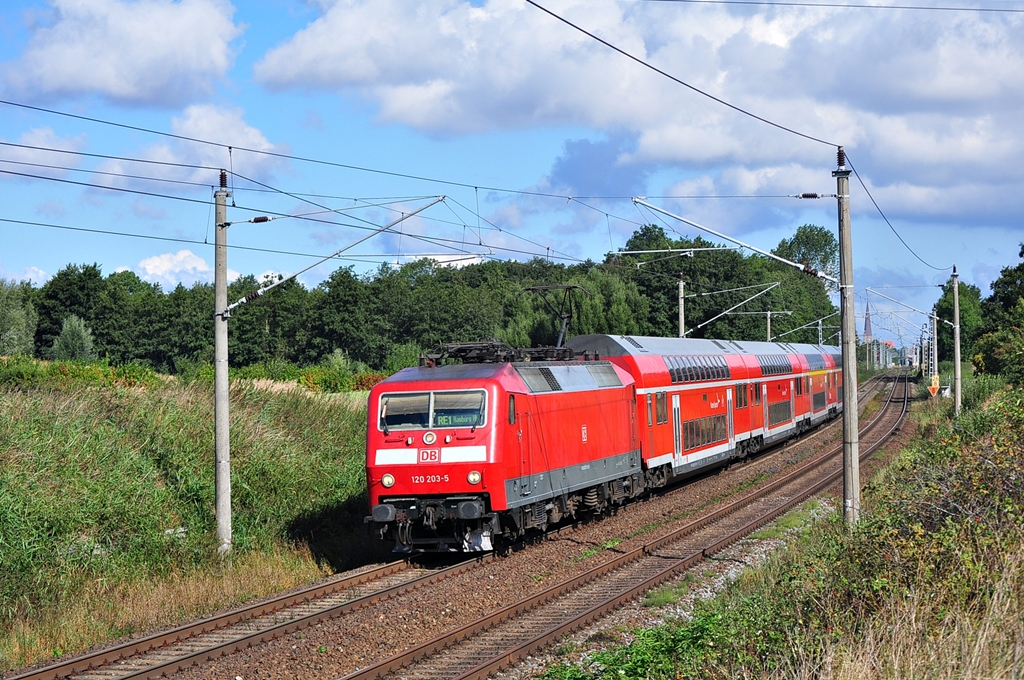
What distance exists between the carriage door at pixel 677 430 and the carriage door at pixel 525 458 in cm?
923

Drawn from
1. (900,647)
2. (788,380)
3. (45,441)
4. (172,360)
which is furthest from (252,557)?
(172,360)

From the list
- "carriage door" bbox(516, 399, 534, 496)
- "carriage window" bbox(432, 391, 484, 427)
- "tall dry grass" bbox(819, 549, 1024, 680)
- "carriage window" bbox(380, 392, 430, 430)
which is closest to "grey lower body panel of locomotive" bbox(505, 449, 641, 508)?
"carriage door" bbox(516, 399, 534, 496)

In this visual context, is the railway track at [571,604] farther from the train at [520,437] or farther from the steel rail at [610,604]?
the train at [520,437]

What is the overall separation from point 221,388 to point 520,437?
5.15 m

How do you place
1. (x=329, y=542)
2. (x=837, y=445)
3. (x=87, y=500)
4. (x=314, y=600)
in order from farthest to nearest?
(x=837, y=445) → (x=329, y=542) → (x=87, y=500) → (x=314, y=600)

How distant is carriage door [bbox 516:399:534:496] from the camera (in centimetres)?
1753

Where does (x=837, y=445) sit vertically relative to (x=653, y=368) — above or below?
below

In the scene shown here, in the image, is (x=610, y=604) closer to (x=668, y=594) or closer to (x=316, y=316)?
(x=668, y=594)

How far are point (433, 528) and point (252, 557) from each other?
3369 mm

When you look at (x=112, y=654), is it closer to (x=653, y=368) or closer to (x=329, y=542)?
(x=329, y=542)

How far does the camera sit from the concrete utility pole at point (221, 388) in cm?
1772

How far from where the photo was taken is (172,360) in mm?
71500

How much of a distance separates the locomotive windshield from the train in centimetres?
2

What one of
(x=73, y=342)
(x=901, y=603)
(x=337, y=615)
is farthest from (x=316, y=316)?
(x=901, y=603)
